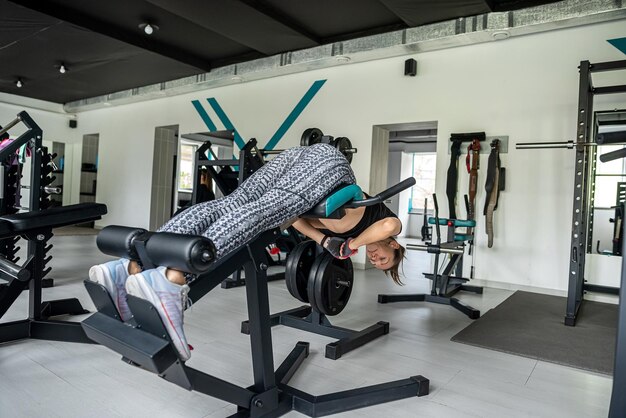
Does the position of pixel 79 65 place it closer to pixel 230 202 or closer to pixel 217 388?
pixel 230 202

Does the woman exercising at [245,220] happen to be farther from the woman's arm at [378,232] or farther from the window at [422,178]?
the window at [422,178]

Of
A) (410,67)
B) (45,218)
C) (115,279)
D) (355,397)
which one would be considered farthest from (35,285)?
(410,67)

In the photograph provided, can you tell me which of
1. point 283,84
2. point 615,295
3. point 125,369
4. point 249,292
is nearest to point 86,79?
point 283,84

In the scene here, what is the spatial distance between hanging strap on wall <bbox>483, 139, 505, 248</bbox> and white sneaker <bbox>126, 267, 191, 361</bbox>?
397 centimetres

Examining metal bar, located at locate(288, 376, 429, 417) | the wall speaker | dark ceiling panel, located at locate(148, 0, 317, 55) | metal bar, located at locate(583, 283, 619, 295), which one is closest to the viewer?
metal bar, located at locate(288, 376, 429, 417)

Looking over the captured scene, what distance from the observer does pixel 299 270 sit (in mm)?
2365

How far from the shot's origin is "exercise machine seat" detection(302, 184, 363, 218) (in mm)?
1586

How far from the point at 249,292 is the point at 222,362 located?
817 millimetres

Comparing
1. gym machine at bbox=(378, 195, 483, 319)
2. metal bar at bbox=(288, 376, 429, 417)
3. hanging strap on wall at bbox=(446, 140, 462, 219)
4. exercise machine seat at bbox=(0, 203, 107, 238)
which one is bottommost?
metal bar at bbox=(288, 376, 429, 417)

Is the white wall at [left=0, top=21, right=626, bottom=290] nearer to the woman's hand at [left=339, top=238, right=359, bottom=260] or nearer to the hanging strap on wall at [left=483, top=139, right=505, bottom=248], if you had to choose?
the hanging strap on wall at [left=483, top=139, right=505, bottom=248]

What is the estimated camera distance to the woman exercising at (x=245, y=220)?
116 centimetres

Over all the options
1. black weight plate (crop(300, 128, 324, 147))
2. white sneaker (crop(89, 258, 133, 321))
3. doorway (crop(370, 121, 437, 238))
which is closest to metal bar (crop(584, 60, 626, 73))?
black weight plate (crop(300, 128, 324, 147))

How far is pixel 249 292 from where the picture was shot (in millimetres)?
1512

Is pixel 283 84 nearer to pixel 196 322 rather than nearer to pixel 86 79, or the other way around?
pixel 86 79
